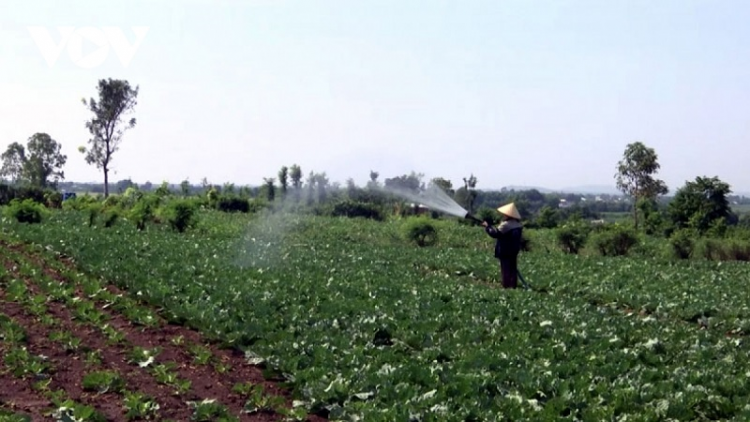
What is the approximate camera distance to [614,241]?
2483 centimetres

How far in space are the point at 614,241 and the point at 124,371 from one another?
2008 cm

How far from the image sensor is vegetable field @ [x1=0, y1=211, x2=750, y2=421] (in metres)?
6.53

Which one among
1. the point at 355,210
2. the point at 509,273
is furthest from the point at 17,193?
the point at 509,273

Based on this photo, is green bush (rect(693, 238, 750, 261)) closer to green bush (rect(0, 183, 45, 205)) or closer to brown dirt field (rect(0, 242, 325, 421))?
brown dirt field (rect(0, 242, 325, 421))

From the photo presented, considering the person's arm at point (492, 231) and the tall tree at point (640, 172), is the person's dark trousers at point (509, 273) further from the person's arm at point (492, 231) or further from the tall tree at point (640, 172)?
the tall tree at point (640, 172)

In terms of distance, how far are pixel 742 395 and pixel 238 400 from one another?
4.44 meters

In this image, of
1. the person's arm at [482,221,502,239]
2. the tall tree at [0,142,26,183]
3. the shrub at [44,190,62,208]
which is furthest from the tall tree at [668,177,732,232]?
the tall tree at [0,142,26,183]

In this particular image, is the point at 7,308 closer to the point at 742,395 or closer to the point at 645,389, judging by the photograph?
the point at 645,389

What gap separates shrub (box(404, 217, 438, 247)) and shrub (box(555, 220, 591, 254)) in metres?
4.27

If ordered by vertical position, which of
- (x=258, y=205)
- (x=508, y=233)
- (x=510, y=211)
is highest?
(x=510, y=211)

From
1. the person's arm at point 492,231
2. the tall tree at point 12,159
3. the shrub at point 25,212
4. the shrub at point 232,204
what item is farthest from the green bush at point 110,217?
the tall tree at point 12,159

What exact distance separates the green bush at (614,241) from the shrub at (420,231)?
535 cm

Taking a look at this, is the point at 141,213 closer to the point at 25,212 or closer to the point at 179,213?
the point at 179,213

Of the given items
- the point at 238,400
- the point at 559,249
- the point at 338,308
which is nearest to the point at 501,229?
the point at 338,308
